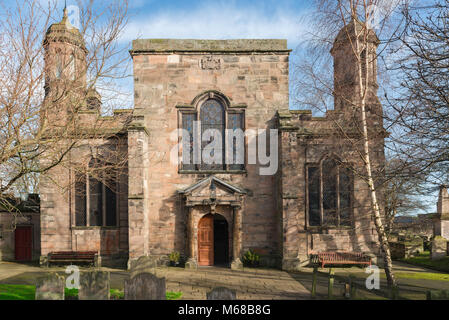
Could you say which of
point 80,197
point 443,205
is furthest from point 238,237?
point 443,205

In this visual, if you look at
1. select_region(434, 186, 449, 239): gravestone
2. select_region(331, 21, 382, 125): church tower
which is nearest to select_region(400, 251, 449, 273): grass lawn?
select_region(434, 186, 449, 239): gravestone

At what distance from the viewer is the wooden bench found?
51.7ft

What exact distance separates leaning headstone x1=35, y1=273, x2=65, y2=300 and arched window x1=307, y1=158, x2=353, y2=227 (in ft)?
39.7

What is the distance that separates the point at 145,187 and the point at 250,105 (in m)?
6.19

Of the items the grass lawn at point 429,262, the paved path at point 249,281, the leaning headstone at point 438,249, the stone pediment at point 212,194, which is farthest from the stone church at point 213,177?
the leaning headstone at point 438,249

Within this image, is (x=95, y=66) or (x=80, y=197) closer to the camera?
(x=95, y=66)

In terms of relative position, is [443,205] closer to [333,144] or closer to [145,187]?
[333,144]

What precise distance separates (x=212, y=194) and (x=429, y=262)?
12.0 m

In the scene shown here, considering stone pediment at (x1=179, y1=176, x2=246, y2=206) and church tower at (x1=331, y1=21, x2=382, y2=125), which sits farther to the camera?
stone pediment at (x1=179, y1=176, x2=246, y2=206)

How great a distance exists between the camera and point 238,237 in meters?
15.6

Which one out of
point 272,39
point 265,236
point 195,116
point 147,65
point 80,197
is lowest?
point 265,236

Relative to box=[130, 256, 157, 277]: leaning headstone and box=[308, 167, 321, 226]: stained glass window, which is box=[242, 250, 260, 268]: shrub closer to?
box=[308, 167, 321, 226]: stained glass window

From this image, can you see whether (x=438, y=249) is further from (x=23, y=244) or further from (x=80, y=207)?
(x=23, y=244)

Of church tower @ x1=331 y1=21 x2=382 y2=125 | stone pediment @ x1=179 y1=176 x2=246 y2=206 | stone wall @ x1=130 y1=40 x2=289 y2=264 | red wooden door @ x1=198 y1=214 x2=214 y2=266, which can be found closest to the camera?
church tower @ x1=331 y1=21 x2=382 y2=125
